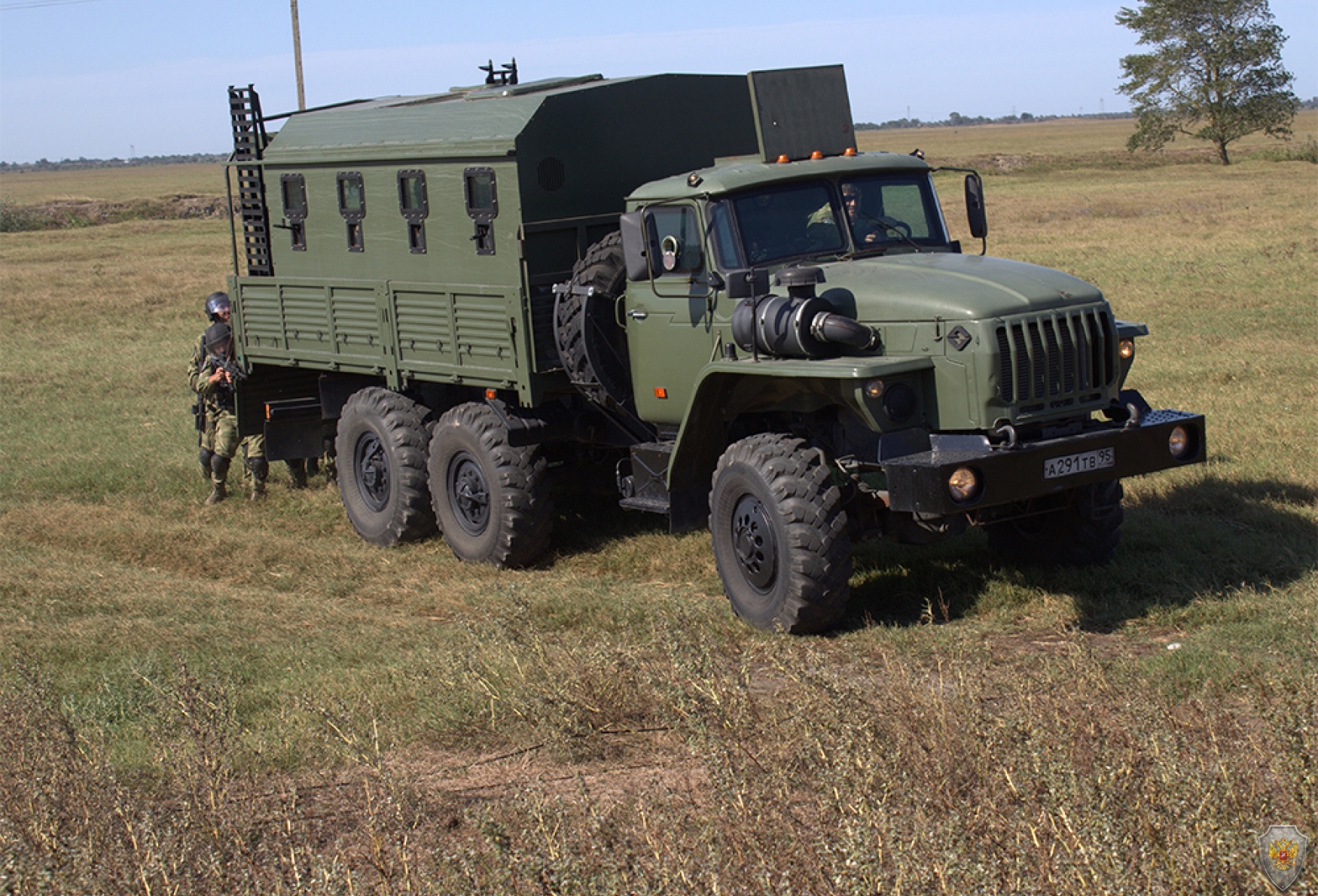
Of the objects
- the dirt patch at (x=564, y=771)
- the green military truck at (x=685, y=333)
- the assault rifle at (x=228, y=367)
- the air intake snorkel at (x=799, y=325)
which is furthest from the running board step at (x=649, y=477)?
the assault rifle at (x=228, y=367)

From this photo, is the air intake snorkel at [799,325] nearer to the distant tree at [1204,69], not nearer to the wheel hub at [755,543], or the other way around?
the wheel hub at [755,543]

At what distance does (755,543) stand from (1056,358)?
1735 mm

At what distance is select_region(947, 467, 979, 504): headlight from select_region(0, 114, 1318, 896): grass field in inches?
24.8

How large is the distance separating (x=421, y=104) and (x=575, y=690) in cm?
568

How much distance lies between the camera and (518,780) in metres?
5.41

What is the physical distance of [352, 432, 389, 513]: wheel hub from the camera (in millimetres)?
10453

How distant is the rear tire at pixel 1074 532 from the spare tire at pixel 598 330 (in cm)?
239

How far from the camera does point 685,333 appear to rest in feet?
26.1

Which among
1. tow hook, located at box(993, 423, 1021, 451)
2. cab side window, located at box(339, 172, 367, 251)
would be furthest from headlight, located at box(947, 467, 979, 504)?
cab side window, located at box(339, 172, 367, 251)

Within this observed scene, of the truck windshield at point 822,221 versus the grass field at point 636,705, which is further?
the truck windshield at point 822,221

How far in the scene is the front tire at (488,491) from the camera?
9.13 meters

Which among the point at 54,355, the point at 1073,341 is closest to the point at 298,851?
the point at 1073,341

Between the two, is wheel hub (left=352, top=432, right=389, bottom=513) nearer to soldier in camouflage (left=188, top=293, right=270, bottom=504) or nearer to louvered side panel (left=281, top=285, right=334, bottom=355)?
louvered side panel (left=281, top=285, right=334, bottom=355)

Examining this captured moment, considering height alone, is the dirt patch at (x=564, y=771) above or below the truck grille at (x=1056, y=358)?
below
